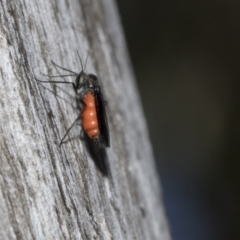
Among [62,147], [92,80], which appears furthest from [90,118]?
[62,147]

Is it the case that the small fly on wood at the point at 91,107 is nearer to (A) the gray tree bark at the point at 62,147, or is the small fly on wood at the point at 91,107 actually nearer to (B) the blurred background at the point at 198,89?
(A) the gray tree bark at the point at 62,147

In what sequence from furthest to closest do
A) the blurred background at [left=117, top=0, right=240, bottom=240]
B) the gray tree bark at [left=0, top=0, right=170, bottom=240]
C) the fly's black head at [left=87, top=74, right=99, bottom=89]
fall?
the blurred background at [left=117, top=0, right=240, bottom=240]
the fly's black head at [left=87, top=74, right=99, bottom=89]
the gray tree bark at [left=0, top=0, right=170, bottom=240]

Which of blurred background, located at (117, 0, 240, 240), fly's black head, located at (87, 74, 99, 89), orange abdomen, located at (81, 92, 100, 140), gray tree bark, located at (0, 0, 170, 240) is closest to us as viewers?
gray tree bark, located at (0, 0, 170, 240)

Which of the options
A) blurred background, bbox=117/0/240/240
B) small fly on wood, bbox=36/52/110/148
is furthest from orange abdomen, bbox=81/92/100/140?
blurred background, bbox=117/0/240/240

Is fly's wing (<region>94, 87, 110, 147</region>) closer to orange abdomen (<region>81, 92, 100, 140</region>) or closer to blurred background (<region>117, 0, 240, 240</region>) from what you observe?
orange abdomen (<region>81, 92, 100, 140</region>)

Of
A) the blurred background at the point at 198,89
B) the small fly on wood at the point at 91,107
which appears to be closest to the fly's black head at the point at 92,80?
the small fly on wood at the point at 91,107

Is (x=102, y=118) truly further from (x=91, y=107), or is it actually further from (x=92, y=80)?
(x=92, y=80)
